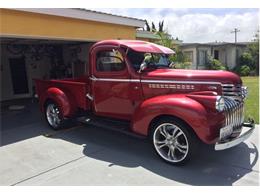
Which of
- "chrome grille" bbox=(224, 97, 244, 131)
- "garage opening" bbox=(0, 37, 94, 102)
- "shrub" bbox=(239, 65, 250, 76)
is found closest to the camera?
"chrome grille" bbox=(224, 97, 244, 131)

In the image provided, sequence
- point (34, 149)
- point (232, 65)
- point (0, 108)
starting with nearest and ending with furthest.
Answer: point (34, 149), point (0, 108), point (232, 65)

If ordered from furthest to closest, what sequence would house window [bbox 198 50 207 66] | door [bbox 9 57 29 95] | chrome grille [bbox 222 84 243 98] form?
house window [bbox 198 50 207 66] → door [bbox 9 57 29 95] → chrome grille [bbox 222 84 243 98]

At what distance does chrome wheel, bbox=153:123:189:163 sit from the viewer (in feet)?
16.8

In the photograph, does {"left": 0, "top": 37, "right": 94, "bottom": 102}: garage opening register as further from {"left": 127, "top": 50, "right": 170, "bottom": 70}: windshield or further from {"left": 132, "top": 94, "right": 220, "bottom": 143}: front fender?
{"left": 132, "top": 94, "right": 220, "bottom": 143}: front fender

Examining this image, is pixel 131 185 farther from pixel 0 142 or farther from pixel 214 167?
pixel 0 142

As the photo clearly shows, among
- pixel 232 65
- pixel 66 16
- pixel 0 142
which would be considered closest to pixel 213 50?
pixel 232 65

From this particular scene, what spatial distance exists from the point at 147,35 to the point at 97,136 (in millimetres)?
9011

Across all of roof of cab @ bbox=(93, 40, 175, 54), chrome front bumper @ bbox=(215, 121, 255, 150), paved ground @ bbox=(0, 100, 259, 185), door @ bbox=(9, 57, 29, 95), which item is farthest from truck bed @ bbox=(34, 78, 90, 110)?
door @ bbox=(9, 57, 29, 95)

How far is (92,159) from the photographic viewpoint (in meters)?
5.61

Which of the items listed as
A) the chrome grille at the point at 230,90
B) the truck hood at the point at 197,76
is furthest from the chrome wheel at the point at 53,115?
the chrome grille at the point at 230,90

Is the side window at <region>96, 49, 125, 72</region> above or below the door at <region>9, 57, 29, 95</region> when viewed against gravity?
above

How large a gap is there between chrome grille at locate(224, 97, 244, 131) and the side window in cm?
219

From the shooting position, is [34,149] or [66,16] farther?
[66,16]
